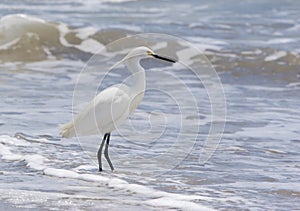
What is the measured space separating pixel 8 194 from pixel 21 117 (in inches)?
123

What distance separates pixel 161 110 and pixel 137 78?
2.89 meters

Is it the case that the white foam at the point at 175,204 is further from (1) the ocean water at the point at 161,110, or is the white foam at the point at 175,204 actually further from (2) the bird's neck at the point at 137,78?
(2) the bird's neck at the point at 137,78

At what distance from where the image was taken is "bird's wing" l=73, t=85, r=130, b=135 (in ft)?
21.5

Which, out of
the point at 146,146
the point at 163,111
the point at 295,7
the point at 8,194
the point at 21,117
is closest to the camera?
the point at 8,194

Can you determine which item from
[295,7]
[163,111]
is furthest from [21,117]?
[295,7]

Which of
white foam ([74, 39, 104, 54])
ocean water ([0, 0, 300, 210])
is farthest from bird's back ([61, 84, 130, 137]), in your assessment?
white foam ([74, 39, 104, 54])

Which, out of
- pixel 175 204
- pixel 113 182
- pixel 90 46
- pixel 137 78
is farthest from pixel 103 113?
pixel 90 46

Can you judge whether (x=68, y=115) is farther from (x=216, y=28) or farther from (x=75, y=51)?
(x=216, y=28)

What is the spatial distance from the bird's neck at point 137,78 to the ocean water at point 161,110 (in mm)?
593

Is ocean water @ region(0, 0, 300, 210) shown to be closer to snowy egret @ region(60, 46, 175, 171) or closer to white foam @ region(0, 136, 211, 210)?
white foam @ region(0, 136, 211, 210)

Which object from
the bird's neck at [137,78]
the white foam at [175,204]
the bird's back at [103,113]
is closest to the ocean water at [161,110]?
the white foam at [175,204]

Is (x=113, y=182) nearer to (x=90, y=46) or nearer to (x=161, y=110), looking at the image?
(x=161, y=110)

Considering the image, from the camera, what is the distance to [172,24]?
17.0 m

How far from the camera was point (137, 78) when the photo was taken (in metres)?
6.69
